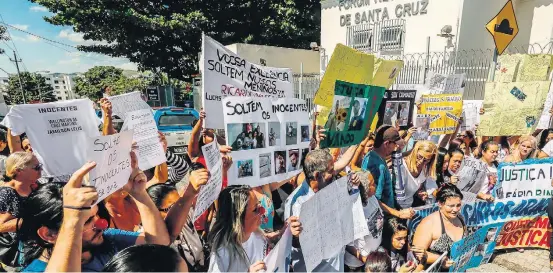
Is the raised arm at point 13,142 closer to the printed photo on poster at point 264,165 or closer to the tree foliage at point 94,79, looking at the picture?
the printed photo on poster at point 264,165

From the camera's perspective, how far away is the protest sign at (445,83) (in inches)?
227

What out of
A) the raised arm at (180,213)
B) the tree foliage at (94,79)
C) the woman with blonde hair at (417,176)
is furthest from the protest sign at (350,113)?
the tree foliage at (94,79)

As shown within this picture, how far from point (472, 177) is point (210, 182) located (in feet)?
10.8

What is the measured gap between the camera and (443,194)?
2.88 metres

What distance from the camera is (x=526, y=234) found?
166 inches

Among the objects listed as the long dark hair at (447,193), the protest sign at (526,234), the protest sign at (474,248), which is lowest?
the protest sign at (526,234)

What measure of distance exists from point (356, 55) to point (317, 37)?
17616mm

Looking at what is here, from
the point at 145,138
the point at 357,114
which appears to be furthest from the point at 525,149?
the point at 145,138

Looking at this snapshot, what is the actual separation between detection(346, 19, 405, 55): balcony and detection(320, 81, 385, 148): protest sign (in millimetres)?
8399

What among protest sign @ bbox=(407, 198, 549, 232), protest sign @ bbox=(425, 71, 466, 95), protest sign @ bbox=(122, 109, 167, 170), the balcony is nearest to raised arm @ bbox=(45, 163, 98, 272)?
protest sign @ bbox=(122, 109, 167, 170)

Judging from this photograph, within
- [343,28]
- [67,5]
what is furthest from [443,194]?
[67,5]

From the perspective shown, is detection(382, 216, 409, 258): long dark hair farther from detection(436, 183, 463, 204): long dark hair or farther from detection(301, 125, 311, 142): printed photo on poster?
detection(301, 125, 311, 142): printed photo on poster

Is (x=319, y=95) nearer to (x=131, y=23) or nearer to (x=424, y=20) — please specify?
(x=424, y=20)

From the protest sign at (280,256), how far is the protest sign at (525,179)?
275 centimetres
